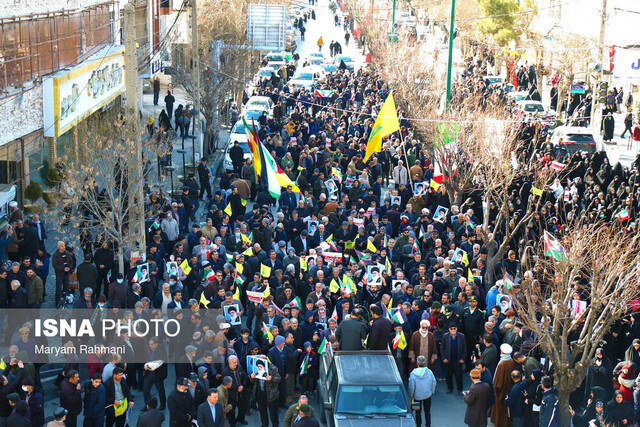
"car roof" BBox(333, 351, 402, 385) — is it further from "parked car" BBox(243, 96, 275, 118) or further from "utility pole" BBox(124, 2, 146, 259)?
"parked car" BBox(243, 96, 275, 118)

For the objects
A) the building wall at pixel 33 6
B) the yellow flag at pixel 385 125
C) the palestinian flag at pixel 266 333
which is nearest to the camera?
the palestinian flag at pixel 266 333

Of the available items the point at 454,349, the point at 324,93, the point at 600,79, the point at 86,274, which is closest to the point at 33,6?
the point at 86,274

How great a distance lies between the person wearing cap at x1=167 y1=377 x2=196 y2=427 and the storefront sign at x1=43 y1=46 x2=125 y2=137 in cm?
1154

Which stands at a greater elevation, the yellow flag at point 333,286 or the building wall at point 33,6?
the building wall at point 33,6

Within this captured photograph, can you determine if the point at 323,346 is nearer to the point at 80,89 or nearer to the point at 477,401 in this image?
the point at 477,401

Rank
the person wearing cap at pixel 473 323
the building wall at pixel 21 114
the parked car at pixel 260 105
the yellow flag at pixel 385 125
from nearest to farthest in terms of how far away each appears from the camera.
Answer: the person wearing cap at pixel 473 323
the building wall at pixel 21 114
the yellow flag at pixel 385 125
the parked car at pixel 260 105

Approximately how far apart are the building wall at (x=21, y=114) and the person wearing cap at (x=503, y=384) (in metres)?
11.7

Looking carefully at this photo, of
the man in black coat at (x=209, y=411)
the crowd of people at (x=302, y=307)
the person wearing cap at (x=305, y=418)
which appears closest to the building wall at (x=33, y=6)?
the crowd of people at (x=302, y=307)

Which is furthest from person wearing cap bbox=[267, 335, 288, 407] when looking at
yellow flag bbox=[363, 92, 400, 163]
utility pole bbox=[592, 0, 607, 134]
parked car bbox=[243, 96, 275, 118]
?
utility pole bbox=[592, 0, 607, 134]

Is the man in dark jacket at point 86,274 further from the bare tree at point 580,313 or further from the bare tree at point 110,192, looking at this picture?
the bare tree at point 580,313

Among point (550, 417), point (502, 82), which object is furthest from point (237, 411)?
point (502, 82)

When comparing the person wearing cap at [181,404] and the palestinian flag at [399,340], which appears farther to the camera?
the palestinian flag at [399,340]

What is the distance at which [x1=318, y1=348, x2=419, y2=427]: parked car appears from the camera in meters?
12.4

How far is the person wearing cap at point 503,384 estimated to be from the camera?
46.0 feet
